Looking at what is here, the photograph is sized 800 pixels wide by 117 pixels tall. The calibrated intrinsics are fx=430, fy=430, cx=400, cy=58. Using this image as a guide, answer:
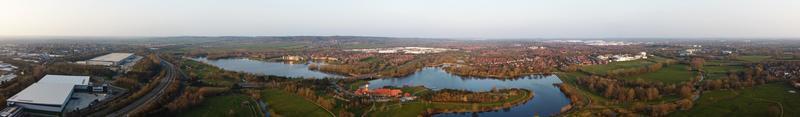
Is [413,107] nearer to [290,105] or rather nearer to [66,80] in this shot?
[290,105]

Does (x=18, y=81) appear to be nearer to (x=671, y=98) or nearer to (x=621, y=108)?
(x=621, y=108)

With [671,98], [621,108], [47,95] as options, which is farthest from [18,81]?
[671,98]

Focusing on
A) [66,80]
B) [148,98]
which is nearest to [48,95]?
[148,98]

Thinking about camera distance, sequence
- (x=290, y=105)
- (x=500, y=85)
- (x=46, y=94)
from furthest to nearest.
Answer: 1. (x=500, y=85)
2. (x=290, y=105)
3. (x=46, y=94)

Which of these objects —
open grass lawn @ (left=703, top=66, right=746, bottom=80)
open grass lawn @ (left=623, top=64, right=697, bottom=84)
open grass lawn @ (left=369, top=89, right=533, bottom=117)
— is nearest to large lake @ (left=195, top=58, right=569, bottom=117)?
open grass lawn @ (left=369, top=89, right=533, bottom=117)

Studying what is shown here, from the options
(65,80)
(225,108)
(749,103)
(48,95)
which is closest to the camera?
(48,95)

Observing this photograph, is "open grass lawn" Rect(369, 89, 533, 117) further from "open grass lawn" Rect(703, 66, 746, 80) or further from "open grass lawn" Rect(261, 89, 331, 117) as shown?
"open grass lawn" Rect(703, 66, 746, 80)
